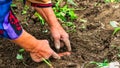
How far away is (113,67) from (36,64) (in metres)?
0.62

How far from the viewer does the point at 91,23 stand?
3.42 m

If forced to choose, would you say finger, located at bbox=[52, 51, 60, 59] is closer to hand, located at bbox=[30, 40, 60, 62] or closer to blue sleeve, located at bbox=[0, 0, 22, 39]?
hand, located at bbox=[30, 40, 60, 62]

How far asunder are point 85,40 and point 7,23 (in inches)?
36.6

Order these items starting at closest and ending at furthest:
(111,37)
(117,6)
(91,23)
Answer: (111,37) < (91,23) < (117,6)

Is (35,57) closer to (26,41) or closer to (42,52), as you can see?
(42,52)

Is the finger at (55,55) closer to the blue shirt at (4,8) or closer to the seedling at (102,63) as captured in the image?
the seedling at (102,63)

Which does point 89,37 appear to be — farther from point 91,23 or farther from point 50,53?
point 50,53

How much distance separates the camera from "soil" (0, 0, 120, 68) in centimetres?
293

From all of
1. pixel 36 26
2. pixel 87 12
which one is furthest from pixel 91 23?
pixel 36 26

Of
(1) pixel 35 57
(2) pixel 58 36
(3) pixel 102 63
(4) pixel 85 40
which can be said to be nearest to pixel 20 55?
(1) pixel 35 57

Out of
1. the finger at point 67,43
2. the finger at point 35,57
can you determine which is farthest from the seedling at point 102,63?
the finger at point 35,57

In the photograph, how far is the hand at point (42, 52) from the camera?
8.90ft

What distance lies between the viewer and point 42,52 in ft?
9.02

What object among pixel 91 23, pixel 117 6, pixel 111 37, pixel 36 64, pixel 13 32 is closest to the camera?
pixel 13 32
